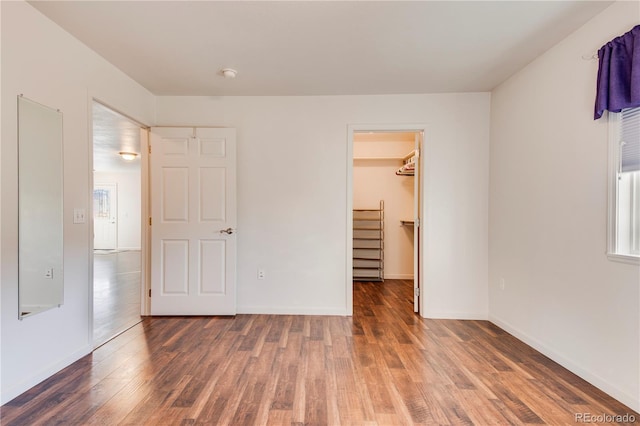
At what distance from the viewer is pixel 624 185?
1.92 meters

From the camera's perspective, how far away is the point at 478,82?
10.3 feet

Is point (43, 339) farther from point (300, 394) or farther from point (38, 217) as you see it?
point (300, 394)

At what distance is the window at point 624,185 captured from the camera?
1.86 metres

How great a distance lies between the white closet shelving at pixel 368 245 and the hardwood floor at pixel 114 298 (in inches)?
134

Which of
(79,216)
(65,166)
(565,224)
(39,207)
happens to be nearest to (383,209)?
(565,224)

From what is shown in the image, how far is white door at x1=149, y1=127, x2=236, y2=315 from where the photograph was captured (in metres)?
3.39

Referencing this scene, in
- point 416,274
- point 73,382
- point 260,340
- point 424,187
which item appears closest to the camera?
point 73,382

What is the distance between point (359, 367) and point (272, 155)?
2398 mm

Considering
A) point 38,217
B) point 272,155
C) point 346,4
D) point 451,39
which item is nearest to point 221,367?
point 38,217

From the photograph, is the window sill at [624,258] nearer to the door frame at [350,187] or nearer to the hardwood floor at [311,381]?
the hardwood floor at [311,381]

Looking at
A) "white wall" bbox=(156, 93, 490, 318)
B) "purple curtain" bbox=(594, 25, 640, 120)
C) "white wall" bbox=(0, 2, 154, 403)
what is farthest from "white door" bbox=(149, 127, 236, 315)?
"purple curtain" bbox=(594, 25, 640, 120)

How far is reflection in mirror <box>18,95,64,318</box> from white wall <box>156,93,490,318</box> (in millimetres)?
1533

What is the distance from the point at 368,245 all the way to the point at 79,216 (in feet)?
13.5

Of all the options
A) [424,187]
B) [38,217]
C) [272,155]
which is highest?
[272,155]
